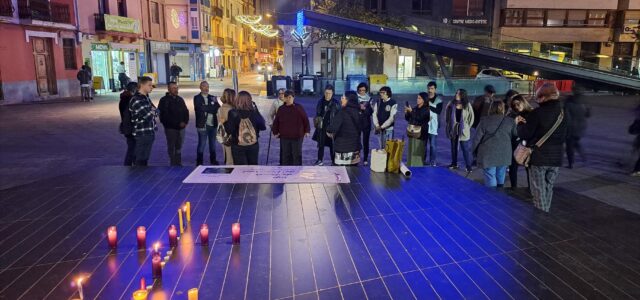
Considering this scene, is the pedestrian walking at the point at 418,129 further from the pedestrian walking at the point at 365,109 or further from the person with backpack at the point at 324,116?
the person with backpack at the point at 324,116

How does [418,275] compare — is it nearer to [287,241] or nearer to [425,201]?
[287,241]

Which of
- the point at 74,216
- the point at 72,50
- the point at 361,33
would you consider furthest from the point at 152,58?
the point at 74,216

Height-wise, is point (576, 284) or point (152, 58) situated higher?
point (152, 58)

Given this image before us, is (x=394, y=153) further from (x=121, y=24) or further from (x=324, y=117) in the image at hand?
(x=121, y=24)

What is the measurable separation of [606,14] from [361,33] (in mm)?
28529

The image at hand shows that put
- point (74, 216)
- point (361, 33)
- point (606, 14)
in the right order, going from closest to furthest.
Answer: point (74, 216), point (361, 33), point (606, 14)

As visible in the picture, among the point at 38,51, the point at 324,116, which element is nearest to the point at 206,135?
the point at 324,116

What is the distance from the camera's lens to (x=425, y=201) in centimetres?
591

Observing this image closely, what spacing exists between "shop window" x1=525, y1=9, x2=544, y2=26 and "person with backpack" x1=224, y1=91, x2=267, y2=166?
34736 millimetres

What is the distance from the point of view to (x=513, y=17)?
35906mm

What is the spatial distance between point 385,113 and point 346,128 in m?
1.65

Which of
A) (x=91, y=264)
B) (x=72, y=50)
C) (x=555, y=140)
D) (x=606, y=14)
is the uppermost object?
(x=606, y=14)

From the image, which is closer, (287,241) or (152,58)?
(287,241)

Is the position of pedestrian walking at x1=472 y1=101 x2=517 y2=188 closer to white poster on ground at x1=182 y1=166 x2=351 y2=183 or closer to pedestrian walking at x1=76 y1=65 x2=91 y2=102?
white poster on ground at x1=182 y1=166 x2=351 y2=183
